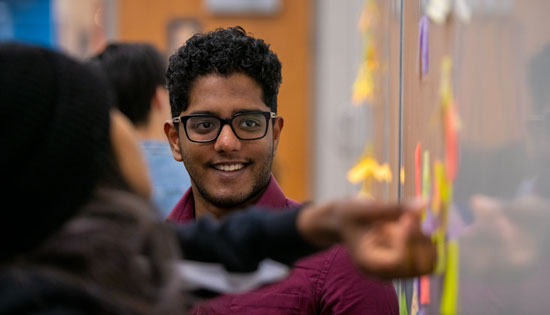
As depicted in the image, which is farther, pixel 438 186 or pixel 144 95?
pixel 144 95

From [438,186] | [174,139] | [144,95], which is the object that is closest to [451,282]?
[438,186]

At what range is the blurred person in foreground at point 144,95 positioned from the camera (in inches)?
81.3

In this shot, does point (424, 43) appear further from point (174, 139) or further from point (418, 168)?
point (174, 139)

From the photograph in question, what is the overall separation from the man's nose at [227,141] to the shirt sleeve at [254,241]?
410mm

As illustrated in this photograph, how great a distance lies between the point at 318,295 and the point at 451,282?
27 centimetres

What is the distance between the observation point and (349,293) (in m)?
1.29

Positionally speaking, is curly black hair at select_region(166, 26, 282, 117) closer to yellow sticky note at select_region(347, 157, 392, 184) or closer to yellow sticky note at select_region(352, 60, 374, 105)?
yellow sticky note at select_region(347, 157, 392, 184)

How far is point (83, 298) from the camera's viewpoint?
2.66 ft

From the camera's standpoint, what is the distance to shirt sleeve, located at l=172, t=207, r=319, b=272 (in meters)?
0.95

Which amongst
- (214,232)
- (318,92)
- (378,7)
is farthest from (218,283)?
(318,92)

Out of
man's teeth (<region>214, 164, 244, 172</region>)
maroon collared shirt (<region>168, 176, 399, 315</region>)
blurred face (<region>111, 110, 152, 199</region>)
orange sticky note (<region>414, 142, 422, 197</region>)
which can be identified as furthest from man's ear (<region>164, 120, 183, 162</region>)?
blurred face (<region>111, 110, 152, 199</region>)

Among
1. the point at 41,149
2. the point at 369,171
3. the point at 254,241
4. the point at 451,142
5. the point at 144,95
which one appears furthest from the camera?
the point at 369,171

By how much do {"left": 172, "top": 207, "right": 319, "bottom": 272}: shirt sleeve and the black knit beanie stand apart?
0.66 ft

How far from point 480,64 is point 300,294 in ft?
1.75
